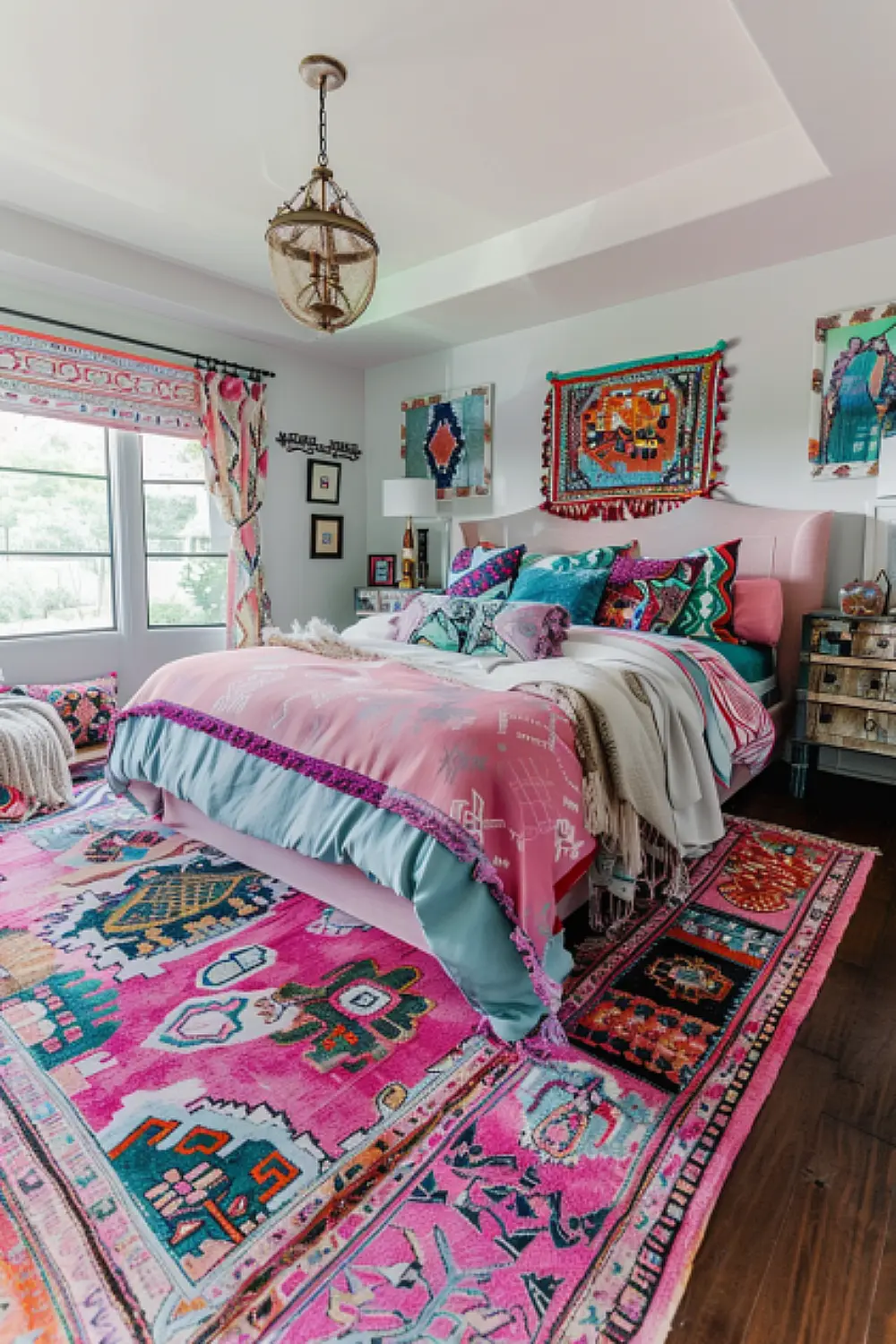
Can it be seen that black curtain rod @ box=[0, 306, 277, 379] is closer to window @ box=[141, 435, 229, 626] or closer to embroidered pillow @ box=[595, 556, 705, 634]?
window @ box=[141, 435, 229, 626]

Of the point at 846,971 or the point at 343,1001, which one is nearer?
the point at 343,1001

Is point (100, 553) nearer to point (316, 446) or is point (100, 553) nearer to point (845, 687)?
point (316, 446)

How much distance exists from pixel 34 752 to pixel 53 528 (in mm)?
1596

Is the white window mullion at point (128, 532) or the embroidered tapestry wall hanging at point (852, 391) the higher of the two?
the embroidered tapestry wall hanging at point (852, 391)

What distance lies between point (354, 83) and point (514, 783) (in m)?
2.41

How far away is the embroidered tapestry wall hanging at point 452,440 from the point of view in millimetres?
4691

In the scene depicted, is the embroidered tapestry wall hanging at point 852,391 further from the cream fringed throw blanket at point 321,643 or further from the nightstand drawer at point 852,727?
the cream fringed throw blanket at point 321,643

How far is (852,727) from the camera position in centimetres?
311

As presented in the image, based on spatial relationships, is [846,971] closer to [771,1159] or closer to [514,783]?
[771,1159]

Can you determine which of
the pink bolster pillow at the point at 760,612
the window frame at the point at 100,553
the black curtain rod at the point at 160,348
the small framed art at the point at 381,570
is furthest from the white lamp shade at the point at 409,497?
the pink bolster pillow at the point at 760,612

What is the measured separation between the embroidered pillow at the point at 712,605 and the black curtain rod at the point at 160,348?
3.12 metres

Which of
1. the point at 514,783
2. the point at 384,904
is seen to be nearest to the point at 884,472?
the point at 514,783

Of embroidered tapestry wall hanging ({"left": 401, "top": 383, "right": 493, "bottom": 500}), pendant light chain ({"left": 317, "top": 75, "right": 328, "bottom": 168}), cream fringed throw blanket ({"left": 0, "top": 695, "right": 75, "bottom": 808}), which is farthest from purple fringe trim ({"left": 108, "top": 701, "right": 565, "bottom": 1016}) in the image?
embroidered tapestry wall hanging ({"left": 401, "top": 383, "right": 493, "bottom": 500})

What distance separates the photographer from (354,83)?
2.41 meters
